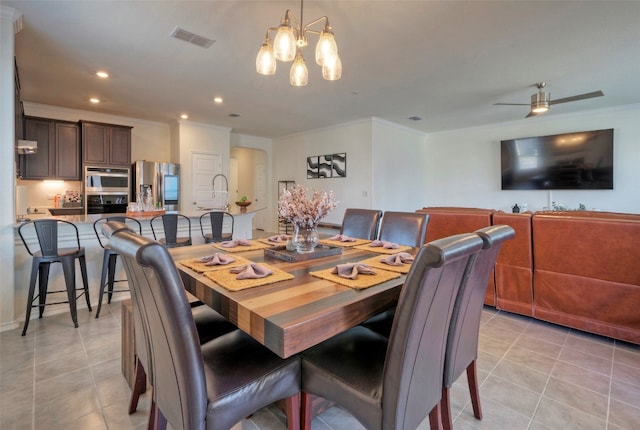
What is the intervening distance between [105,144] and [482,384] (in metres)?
6.37

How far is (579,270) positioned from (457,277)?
220 centimetres

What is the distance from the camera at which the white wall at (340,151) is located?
6.16 meters

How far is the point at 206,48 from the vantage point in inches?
123

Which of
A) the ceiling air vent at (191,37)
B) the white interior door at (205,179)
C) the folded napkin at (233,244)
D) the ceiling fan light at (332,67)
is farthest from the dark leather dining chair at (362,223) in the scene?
the white interior door at (205,179)

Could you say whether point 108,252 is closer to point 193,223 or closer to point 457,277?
point 193,223

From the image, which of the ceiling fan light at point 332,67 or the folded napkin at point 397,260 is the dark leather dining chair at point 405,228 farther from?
the ceiling fan light at point 332,67

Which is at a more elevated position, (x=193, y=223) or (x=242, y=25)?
(x=242, y=25)

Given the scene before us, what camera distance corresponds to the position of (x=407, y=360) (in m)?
0.96

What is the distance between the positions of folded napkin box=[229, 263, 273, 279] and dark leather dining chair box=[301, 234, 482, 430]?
394mm

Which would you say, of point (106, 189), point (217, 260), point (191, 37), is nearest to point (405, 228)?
point (217, 260)

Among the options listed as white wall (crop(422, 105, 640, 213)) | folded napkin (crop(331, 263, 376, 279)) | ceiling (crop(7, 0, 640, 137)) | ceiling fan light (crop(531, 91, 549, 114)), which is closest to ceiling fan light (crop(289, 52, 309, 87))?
ceiling (crop(7, 0, 640, 137))

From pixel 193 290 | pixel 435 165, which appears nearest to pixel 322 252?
pixel 193 290

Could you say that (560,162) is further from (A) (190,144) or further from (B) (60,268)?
(B) (60,268)

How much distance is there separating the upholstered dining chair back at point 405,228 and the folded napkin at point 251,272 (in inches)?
58.0
